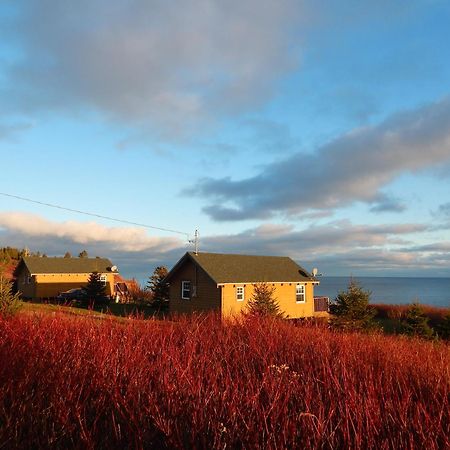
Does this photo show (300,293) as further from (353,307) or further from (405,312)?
(353,307)

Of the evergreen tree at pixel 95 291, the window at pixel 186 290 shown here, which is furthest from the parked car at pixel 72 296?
the window at pixel 186 290

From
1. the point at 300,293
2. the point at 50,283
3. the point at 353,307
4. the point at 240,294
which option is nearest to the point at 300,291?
the point at 300,293

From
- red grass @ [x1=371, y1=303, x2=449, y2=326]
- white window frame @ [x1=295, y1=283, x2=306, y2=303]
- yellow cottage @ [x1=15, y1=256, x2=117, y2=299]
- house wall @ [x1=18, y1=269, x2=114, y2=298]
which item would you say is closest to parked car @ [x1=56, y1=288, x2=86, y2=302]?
house wall @ [x1=18, y1=269, x2=114, y2=298]

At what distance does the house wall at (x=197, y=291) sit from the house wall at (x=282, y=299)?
32.0 inches

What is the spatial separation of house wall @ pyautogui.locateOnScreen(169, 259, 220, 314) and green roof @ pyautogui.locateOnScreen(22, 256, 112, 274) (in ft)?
63.1

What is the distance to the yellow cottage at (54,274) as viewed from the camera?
1992 inches

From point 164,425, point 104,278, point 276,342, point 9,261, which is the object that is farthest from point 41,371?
point 9,261

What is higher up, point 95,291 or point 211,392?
point 95,291

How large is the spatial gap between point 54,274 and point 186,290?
2382 centimetres

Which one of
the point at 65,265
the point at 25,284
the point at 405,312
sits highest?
the point at 65,265

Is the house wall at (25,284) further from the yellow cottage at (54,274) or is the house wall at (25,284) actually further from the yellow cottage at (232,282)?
the yellow cottage at (232,282)

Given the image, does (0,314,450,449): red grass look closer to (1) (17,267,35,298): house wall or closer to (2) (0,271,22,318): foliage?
(2) (0,271,22,318): foliage

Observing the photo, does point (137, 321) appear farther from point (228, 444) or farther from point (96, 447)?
point (228, 444)

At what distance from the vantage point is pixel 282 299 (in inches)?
1442
